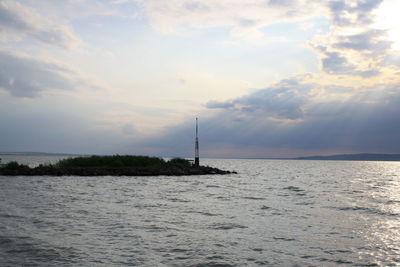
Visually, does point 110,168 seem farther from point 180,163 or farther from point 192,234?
point 192,234

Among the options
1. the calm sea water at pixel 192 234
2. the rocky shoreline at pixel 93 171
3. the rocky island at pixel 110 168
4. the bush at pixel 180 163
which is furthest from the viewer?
the bush at pixel 180 163

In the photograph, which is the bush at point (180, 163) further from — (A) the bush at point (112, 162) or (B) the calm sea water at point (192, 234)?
(B) the calm sea water at point (192, 234)

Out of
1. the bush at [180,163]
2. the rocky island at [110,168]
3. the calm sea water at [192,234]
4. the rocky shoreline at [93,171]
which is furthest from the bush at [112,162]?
the calm sea water at [192,234]

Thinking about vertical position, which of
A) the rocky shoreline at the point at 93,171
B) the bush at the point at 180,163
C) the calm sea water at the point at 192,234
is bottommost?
the calm sea water at the point at 192,234

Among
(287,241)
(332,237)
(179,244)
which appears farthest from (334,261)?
(179,244)

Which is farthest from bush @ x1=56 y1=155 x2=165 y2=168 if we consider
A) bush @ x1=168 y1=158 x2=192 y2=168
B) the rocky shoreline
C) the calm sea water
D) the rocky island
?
the calm sea water

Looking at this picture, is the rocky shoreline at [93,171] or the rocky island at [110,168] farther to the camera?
the rocky island at [110,168]

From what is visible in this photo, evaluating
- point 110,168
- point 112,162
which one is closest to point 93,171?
point 110,168

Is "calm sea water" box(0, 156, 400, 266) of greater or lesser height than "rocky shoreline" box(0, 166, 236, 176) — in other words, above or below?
below

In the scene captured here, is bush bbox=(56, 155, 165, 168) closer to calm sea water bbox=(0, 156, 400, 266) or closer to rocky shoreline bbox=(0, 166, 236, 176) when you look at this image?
rocky shoreline bbox=(0, 166, 236, 176)

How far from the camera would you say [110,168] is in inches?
2347

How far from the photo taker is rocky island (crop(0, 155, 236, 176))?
5325cm

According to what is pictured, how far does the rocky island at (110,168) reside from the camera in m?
53.2

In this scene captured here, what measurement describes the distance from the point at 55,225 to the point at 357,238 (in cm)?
1394
